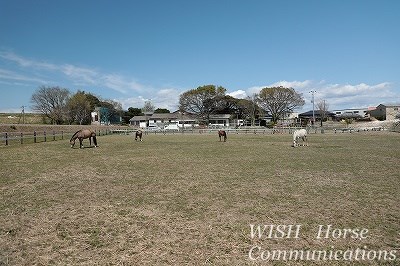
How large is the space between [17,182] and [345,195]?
9.73m

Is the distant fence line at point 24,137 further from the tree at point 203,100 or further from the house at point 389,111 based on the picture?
the house at point 389,111

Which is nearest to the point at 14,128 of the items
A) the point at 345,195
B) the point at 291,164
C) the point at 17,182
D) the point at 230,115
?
the point at 17,182

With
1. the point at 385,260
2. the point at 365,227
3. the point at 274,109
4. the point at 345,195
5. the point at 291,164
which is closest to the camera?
the point at 385,260

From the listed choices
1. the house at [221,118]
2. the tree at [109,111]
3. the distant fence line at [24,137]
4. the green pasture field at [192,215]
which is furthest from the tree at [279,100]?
the green pasture field at [192,215]

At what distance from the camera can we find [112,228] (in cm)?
542

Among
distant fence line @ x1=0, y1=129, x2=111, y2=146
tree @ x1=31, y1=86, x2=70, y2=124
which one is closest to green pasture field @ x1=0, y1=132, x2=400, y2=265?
distant fence line @ x1=0, y1=129, x2=111, y2=146

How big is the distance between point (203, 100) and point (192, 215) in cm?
8717

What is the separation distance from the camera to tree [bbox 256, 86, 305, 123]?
3425 inches

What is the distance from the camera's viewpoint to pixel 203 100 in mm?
92438

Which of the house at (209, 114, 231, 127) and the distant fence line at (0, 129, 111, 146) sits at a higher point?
the house at (209, 114, 231, 127)

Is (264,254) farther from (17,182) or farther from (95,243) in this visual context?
(17,182)

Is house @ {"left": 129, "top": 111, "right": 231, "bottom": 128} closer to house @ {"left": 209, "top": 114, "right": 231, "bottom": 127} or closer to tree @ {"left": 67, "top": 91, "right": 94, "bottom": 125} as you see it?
house @ {"left": 209, "top": 114, "right": 231, "bottom": 127}

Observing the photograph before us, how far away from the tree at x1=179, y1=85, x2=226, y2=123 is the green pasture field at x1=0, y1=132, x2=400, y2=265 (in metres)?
81.7

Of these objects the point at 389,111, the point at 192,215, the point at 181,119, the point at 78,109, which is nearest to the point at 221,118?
the point at 181,119
